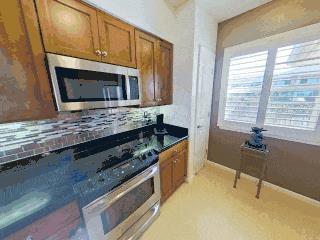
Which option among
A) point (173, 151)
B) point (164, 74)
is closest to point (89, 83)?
point (164, 74)

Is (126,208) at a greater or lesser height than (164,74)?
lesser

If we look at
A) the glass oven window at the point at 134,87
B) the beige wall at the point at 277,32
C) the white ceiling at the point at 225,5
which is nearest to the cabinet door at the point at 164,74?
the glass oven window at the point at 134,87

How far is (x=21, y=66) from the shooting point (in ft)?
2.93

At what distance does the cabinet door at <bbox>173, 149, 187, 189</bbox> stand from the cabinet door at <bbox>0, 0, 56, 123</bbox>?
1.60m

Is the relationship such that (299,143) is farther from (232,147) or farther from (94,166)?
(94,166)

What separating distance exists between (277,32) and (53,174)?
313 centimetres

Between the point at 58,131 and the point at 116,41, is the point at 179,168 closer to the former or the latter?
the point at 58,131

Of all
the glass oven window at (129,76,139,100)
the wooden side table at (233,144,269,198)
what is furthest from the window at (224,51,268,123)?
the glass oven window at (129,76,139,100)

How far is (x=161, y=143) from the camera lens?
1.81 m

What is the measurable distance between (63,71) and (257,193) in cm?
281

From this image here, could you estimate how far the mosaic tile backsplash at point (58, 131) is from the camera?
1129 millimetres

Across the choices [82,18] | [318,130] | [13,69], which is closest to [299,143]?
[318,130]

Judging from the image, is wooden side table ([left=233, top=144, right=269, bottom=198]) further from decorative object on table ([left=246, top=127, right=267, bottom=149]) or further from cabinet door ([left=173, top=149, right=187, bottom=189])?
cabinet door ([left=173, top=149, right=187, bottom=189])

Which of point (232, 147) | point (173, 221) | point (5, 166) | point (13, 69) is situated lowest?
point (173, 221)
